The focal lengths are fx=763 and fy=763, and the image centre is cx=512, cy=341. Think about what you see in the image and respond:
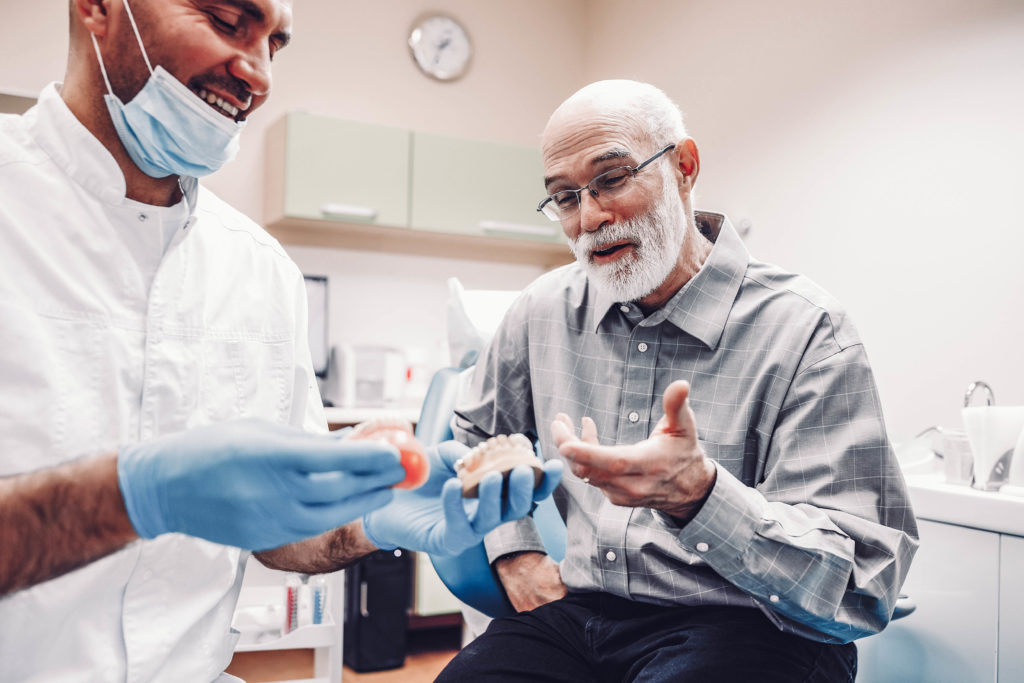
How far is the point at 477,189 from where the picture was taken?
353 cm

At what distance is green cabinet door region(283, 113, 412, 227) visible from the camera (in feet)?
10.3

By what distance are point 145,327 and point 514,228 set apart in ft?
8.68

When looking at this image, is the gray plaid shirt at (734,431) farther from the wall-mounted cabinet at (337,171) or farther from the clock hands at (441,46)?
the clock hands at (441,46)

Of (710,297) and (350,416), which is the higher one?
(710,297)

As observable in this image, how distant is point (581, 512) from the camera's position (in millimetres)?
1366

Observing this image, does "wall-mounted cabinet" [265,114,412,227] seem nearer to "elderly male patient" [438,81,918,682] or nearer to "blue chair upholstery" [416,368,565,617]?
"blue chair upholstery" [416,368,565,617]

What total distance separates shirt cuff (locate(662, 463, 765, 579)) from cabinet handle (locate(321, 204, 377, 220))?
2489mm

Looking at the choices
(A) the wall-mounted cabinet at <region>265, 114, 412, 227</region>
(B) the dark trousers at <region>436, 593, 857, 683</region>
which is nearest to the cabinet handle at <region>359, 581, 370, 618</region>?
(A) the wall-mounted cabinet at <region>265, 114, 412, 227</region>

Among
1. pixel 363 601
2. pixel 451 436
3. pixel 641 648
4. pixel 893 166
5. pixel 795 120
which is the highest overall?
pixel 795 120

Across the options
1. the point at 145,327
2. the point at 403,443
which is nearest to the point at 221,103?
the point at 145,327

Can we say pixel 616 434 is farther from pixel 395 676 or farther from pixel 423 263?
pixel 423 263

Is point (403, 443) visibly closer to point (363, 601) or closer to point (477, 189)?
point (363, 601)

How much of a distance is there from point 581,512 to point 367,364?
7.10 ft

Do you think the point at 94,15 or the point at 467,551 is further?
the point at 467,551
